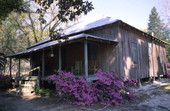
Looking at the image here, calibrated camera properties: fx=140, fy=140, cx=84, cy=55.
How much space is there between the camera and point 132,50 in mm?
9117

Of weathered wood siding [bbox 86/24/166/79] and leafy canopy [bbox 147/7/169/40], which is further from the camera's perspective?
leafy canopy [bbox 147/7/169/40]

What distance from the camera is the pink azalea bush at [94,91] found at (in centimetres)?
559

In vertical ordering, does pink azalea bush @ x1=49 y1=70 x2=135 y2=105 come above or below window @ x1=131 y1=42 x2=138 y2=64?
below

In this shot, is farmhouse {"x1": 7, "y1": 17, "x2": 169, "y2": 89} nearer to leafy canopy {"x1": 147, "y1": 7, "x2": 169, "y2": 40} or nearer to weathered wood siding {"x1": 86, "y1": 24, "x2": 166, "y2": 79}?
weathered wood siding {"x1": 86, "y1": 24, "x2": 166, "y2": 79}

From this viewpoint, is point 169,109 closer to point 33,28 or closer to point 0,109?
point 0,109

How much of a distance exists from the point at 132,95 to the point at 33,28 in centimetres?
1779

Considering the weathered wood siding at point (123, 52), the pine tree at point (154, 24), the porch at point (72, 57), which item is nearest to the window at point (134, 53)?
the weathered wood siding at point (123, 52)

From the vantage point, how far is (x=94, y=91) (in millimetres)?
5812

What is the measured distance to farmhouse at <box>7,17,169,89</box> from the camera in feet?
25.3

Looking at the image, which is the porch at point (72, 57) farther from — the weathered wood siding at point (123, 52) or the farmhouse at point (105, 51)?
the weathered wood siding at point (123, 52)

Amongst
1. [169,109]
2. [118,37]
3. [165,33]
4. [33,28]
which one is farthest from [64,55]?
[165,33]

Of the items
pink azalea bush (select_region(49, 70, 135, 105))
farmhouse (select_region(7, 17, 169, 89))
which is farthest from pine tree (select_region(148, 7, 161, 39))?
pink azalea bush (select_region(49, 70, 135, 105))

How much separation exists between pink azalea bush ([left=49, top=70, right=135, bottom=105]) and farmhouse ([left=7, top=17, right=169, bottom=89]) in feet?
2.07

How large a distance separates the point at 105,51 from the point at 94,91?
10.2 feet
